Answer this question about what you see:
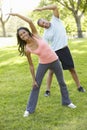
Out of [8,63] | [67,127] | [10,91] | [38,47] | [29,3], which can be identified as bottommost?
[29,3]

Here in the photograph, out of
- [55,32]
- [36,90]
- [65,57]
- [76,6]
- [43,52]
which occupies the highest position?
[55,32]

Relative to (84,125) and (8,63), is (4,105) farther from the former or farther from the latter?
(8,63)

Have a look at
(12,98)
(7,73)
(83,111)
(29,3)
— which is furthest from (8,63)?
(29,3)

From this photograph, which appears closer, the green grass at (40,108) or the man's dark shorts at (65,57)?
the green grass at (40,108)

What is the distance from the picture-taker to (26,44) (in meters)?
6.72

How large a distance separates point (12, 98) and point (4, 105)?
63 centimetres

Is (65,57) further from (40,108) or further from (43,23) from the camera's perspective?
(40,108)

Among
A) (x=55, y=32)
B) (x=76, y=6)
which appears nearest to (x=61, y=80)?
(x=55, y=32)

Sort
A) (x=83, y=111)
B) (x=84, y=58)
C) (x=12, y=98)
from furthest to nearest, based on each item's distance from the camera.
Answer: (x=84, y=58) → (x=12, y=98) → (x=83, y=111)

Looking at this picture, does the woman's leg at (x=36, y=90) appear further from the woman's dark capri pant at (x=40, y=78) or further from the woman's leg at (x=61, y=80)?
the woman's leg at (x=61, y=80)

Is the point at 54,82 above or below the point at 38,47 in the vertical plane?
below

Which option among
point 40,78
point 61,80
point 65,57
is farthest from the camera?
point 65,57

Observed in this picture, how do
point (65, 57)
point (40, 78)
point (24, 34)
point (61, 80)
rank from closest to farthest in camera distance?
point (24, 34), point (40, 78), point (61, 80), point (65, 57)

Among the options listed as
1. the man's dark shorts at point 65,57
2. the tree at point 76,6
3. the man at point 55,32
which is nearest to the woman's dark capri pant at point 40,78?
the man at point 55,32
